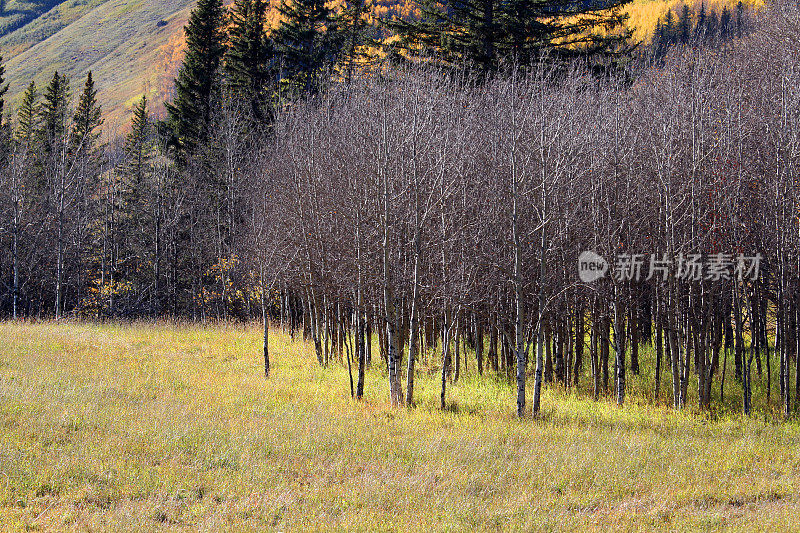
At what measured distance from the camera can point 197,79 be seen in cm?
3159

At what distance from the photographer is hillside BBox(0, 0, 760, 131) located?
139m

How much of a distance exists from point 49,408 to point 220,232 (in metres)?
19.2

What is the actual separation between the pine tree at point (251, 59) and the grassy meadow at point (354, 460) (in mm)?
20707

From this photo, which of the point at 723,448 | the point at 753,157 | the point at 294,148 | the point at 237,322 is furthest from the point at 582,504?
the point at 237,322

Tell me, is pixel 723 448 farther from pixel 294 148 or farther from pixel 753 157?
pixel 294 148

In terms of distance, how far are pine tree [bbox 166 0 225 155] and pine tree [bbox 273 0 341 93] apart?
11.6ft

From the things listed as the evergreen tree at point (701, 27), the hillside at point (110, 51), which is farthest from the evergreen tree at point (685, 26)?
the hillside at point (110, 51)

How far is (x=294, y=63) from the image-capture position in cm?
3152

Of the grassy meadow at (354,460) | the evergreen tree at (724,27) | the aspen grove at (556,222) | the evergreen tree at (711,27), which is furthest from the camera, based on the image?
the evergreen tree at (711,27)

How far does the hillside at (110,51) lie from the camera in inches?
5472

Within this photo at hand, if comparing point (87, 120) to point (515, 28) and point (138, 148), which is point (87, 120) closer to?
point (138, 148)

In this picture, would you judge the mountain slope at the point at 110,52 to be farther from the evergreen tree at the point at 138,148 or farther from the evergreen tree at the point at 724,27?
the evergreen tree at the point at 724,27

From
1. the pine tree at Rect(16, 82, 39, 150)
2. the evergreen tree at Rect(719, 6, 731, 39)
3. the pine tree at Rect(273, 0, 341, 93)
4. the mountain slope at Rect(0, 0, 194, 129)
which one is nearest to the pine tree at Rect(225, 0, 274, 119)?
the pine tree at Rect(273, 0, 341, 93)

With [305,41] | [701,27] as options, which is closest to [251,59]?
[305,41]
